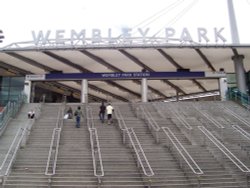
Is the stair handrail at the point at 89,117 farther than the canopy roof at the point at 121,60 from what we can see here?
No

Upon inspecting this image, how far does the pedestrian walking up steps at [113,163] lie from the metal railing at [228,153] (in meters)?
0.29

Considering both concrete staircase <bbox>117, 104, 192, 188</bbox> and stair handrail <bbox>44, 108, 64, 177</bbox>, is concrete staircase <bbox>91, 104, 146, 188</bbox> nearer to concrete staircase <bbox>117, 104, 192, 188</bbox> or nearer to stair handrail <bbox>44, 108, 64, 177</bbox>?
concrete staircase <bbox>117, 104, 192, 188</bbox>

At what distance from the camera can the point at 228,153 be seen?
12.1 meters

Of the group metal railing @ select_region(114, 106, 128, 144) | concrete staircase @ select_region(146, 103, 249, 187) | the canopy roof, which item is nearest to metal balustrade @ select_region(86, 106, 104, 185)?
metal railing @ select_region(114, 106, 128, 144)

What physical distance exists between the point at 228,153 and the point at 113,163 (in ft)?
14.5

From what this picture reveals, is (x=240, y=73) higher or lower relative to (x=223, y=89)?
higher

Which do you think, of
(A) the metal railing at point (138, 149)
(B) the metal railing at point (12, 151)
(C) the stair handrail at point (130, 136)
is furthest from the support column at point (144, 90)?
(B) the metal railing at point (12, 151)

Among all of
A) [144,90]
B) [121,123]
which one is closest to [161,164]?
[121,123]

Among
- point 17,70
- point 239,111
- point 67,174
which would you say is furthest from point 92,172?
point 17,70

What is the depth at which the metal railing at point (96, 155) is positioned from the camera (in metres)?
10.4

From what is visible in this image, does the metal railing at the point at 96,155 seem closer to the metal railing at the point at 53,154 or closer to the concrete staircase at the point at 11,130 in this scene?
the metal railing at the point at 53,154

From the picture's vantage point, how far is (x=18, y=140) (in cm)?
1371

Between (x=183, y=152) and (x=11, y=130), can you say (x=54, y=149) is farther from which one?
(x=183, y=152)

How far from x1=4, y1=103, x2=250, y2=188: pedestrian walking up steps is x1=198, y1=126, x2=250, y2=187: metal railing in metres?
0.29
